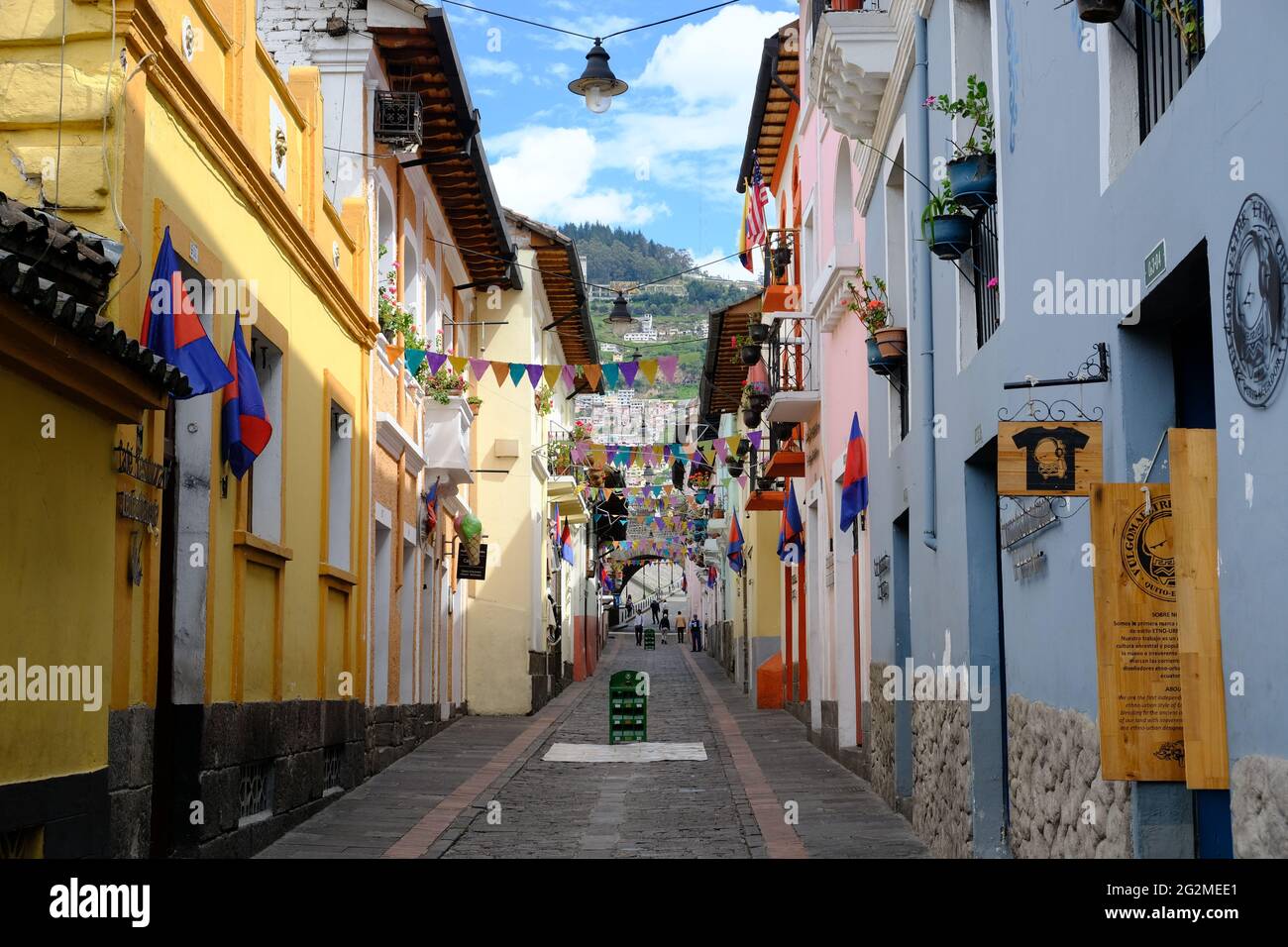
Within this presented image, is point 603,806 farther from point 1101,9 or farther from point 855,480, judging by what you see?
point 1101,9

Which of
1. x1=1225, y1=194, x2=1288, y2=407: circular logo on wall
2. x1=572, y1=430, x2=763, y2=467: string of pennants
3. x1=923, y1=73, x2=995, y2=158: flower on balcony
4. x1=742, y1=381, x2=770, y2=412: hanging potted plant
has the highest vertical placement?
x1=572, y1=430, x2=763, y2=467: string of pennants

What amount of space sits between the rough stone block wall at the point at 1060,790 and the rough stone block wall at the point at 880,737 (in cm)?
444

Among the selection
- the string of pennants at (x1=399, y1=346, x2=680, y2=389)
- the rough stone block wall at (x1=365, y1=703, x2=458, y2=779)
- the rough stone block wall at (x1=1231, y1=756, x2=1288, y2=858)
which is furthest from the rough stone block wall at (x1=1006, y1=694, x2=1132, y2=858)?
the string of pennants at (x1=399, y1=346, x2=680, y2=389)

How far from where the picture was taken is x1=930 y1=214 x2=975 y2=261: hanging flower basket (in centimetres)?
954

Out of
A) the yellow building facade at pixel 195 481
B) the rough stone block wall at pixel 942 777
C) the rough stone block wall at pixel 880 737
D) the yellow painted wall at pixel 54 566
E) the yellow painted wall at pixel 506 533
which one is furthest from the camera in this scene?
the yellow painted wall at pixel 506 533

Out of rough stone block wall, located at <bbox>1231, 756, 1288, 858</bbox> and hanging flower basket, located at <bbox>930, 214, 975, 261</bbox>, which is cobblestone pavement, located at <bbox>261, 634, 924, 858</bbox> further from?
rough stone block wall, located at <bbox>1231, 756, 1288, 858</bbox>

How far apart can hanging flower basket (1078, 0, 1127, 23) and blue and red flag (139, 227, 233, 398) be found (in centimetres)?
519

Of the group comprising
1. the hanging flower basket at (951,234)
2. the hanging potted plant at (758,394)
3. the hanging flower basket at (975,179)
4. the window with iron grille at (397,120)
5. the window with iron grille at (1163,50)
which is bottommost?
the window with iron grille at (1163,50)

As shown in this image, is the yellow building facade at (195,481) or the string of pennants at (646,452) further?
the string of pennants at (646,452)

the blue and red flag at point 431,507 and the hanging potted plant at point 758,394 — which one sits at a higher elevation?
the hanging potted plant at point 758,394

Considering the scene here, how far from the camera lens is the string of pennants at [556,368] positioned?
19.0 meters

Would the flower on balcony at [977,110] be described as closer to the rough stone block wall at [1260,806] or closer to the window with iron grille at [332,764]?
the rough stone block wall at [1260,806]

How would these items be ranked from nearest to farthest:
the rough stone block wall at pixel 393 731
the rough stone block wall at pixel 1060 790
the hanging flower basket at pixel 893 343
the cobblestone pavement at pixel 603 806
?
the rough stone block wall at pixel 1060 790 < the cobblestone pavement at pixel 603 806 < the hanging flower basket at pixel 893 343 < the rough stone block wall at pixel 393 731

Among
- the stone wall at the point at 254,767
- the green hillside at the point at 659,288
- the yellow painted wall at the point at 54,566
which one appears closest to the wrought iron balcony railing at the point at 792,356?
the stone wall at the point at 254,767
